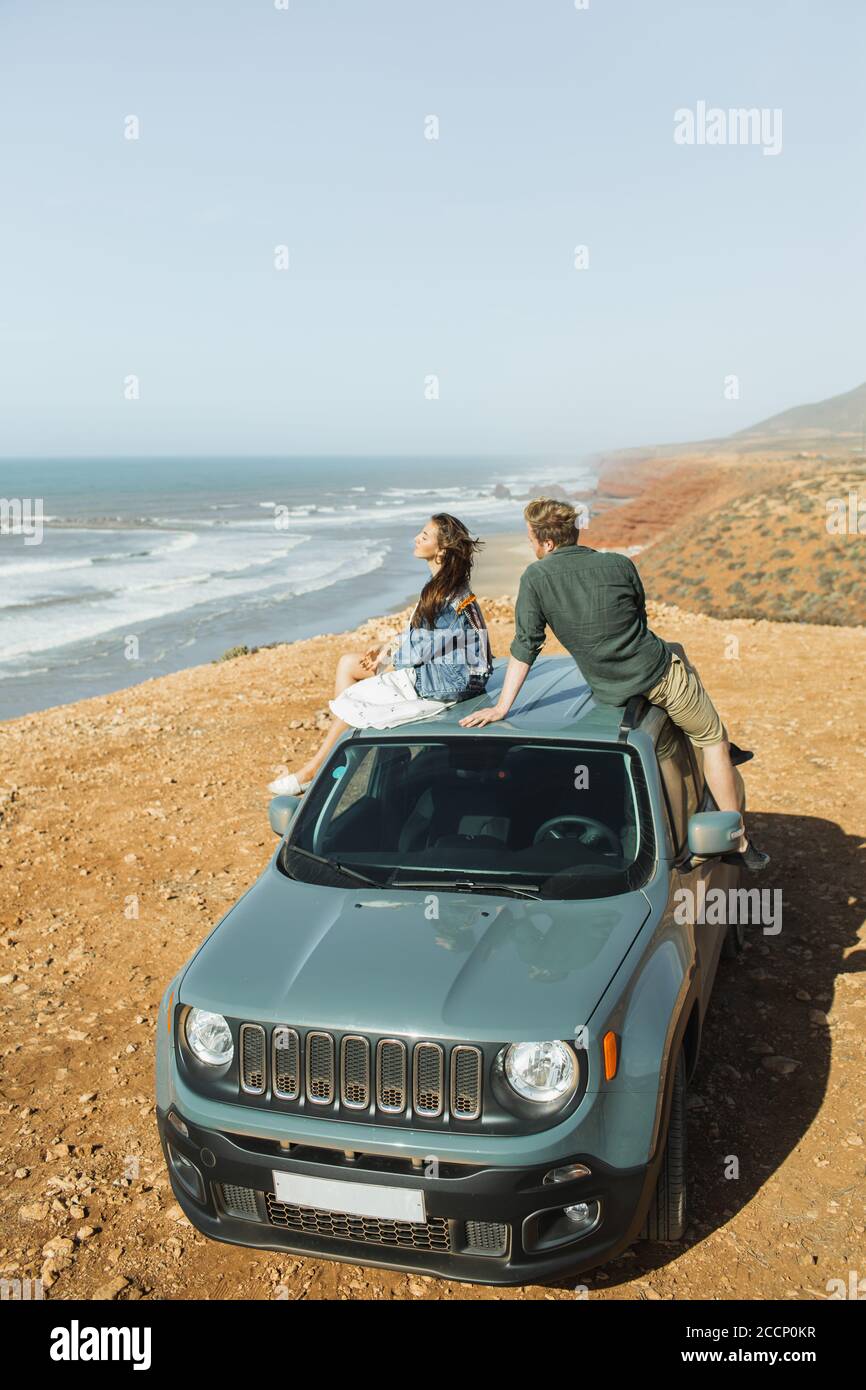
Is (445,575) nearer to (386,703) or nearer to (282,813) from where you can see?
(386,703)

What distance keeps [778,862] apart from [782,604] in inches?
968

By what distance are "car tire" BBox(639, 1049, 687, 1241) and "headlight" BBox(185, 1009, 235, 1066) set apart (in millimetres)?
1411

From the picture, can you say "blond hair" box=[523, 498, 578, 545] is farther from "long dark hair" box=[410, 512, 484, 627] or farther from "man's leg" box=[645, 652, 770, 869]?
"man's leg" box=[645, 652, 770, 869]

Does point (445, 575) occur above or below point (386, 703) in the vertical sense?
above

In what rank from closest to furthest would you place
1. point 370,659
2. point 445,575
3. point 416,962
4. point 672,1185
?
point 416,962 → point 672,1185 → point 445,575 → point 370,659

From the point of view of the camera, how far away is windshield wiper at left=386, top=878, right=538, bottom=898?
389cm

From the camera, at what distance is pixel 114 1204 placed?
4117 millimetres

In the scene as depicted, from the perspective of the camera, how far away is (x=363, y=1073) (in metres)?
3.25

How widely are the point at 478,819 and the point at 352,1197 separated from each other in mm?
1556

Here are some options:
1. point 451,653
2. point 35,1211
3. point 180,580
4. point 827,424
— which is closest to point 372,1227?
point 35,1211

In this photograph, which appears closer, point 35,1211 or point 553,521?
point 35,1211

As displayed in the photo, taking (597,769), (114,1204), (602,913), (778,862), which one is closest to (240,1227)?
(114,1204)

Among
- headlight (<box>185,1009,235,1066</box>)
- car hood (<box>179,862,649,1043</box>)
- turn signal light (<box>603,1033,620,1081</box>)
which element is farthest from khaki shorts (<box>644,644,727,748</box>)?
headlight (<box>185,1009,235,1066</box>)

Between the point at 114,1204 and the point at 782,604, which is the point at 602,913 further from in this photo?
the point at 782,604
